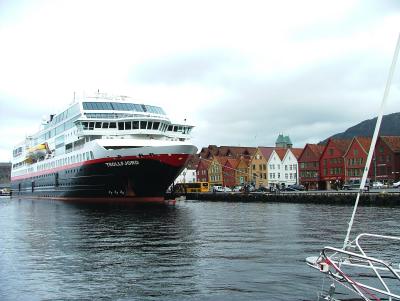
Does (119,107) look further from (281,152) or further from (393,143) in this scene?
(281,152)

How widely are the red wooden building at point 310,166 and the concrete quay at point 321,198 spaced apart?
33.9 metres

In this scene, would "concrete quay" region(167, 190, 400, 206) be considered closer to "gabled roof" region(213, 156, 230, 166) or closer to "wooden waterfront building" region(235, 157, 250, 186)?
"wooden waterfront building" region(235, 157, 250, 186)

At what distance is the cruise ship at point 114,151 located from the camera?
52.3 m

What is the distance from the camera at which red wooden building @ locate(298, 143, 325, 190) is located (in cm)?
11144

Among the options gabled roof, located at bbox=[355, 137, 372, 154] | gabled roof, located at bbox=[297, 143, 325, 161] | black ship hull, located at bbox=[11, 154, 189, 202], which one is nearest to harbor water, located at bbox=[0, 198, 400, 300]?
black ship hull, located at bbox=[11, 154, 189, 202]

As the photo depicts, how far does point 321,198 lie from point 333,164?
45.8 meters

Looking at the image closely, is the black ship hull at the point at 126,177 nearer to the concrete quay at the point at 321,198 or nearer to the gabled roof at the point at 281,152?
the concrete quay at the point at 321,198

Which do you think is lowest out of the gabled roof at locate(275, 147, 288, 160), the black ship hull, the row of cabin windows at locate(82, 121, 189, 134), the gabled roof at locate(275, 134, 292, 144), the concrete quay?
the concrete quay

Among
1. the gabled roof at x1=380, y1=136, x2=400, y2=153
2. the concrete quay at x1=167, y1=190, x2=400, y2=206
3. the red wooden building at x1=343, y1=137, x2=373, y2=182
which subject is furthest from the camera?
the red wooden building at x1=343, y1=137, x2=373, y2=182

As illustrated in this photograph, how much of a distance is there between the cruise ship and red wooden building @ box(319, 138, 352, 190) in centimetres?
5247

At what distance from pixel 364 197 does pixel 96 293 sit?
160 feet

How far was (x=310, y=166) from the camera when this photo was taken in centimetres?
11306

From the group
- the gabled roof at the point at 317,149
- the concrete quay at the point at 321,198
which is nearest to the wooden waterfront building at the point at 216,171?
the gabled roof at the point at 317,149

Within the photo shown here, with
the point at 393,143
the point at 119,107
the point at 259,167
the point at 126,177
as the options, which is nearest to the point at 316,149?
the point at 259,167
